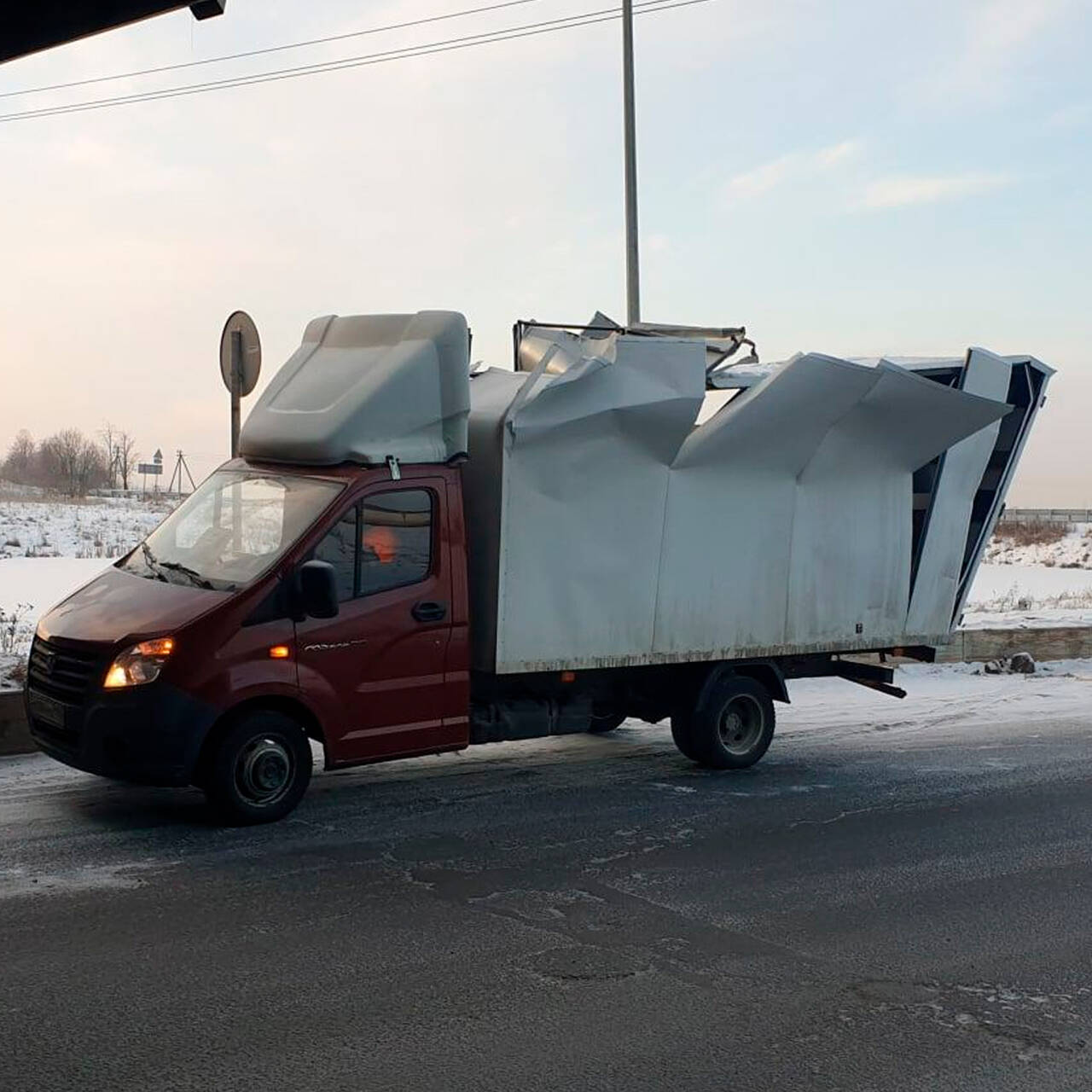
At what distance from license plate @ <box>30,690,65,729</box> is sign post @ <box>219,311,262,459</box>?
11.5ft

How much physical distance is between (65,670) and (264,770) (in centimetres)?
125

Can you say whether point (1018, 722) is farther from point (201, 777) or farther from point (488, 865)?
point (201, 777)

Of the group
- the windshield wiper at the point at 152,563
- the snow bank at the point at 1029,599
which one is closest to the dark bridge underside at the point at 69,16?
the windshield wiper at the point at 152,563

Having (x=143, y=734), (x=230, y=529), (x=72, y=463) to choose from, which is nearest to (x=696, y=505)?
(x=230, y=529)

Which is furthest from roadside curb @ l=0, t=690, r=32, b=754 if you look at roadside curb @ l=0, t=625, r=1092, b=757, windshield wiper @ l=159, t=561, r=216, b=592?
roadside curb @ l=0, t=625, r=1092, b=757

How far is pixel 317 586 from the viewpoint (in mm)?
7566

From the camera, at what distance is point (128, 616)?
301 inches

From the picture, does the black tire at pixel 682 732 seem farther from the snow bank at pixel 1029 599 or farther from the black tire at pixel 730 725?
the snow bank at pixel 1029 599

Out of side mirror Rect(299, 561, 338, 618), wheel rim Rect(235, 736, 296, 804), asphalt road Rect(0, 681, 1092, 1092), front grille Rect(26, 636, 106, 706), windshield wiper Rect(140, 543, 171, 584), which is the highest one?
windshield wiper Rect(140, 543, 171, 584)

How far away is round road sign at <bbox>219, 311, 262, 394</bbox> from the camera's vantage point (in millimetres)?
11047

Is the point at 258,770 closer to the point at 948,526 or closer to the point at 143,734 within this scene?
the point at 143,734

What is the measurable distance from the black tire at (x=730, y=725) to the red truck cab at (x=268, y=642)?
78.1 inches

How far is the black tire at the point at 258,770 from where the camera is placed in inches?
297

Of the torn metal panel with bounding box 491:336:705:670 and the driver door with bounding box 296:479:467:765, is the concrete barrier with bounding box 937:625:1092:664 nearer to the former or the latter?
the torn metal panel with bounding box 491:336:705:670
